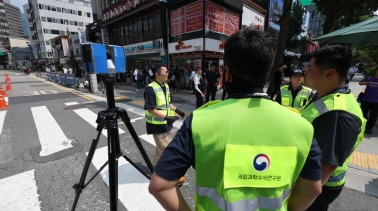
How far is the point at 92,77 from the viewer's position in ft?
38.1

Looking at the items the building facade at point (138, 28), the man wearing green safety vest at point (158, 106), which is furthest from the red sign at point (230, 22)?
the man wearing green safety vest at point (158, 106)

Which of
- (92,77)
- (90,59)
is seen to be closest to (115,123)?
(90,59)

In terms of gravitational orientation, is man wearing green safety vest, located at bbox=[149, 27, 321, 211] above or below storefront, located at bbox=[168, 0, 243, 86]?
below

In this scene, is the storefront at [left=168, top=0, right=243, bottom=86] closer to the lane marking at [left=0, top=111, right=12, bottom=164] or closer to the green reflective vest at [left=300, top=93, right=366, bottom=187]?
the lane marking at [left=0, top=111, right=12, bottom=164]

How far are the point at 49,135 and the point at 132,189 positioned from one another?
3.60 metres

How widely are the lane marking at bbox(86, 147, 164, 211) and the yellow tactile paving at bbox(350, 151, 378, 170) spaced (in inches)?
150

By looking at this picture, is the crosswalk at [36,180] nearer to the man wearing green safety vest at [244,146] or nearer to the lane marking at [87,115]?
the lane marking at [87,115]

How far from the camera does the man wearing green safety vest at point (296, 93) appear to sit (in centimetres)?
297

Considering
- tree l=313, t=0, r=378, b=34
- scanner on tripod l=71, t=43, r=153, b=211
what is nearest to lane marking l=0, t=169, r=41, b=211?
scanner on tripod l=71, t=43, r=153, b=211

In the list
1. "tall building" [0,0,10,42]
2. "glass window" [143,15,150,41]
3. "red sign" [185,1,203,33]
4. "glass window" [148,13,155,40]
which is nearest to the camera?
"red sign" [185,1,203,33]

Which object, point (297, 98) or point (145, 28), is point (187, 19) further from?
point (297, 98)

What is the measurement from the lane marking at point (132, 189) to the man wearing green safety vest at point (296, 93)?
2.66 metres

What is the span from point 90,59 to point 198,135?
184 cm

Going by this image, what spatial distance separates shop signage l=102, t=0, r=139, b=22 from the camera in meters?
15.5
